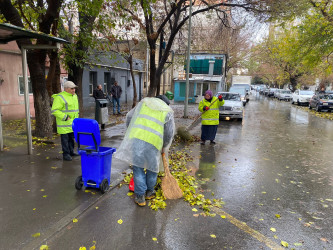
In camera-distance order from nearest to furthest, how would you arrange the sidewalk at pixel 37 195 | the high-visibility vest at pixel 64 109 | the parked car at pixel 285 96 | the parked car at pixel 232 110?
the sidewalk at pixel 37 195 < the high-visibility vest at pixel 64 109 < the parked car at pixel 232 110 < the parked car at pixel 285 96

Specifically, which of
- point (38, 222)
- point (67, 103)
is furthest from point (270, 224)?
point (67, 103)

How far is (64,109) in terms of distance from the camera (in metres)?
5.16

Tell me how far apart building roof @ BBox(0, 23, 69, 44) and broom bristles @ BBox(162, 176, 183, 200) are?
3.56 m

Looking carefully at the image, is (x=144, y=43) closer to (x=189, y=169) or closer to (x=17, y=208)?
(x=189, y=169)

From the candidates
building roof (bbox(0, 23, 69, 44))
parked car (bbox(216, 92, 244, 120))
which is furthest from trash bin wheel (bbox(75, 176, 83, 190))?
parked car (bbox(216, 92, 244, 120))

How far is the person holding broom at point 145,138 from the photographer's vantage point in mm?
3574

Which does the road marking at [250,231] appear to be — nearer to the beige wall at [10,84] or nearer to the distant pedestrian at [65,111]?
the distant pedestrian at [65,111]

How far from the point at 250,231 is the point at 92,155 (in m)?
2.49

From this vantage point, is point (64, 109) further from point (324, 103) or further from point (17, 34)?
point (324, 103)

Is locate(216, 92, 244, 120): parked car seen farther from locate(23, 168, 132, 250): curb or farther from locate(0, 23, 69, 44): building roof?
locate(23, 168, 132, 250): curb

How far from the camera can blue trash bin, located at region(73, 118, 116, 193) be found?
12.2 feet

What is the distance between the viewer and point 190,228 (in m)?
3.24

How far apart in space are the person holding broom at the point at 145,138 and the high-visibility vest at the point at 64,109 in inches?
82.6

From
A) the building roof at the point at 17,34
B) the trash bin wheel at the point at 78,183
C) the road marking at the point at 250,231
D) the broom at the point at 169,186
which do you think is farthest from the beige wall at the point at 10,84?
the road marking at the point at 250,231
